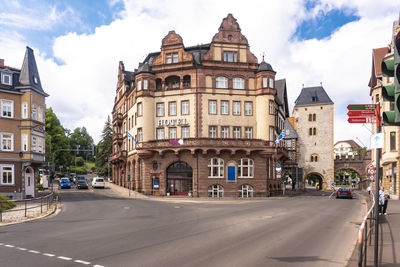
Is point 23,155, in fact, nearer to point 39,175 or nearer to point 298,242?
point 39,175

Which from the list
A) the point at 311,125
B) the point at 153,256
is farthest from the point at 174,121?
the point at 311,125

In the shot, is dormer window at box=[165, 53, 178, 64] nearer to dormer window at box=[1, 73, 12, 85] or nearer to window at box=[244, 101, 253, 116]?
window at box=[244, 101, 253, 116]

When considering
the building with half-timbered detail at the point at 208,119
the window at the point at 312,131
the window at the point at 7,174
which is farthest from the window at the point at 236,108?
the window at the point at 312,131

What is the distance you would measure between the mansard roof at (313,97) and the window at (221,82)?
133ft

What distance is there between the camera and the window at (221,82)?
4781 cm

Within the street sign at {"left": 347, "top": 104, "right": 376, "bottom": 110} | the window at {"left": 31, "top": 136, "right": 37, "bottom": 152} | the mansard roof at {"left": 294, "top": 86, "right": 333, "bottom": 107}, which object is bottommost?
the window at {"left": 31, "top": 136, "right": 37, "bottom": 152}

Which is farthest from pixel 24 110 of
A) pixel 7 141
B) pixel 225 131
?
pixel 225 131

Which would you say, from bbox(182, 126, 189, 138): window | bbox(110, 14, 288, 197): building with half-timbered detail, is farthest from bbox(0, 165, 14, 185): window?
bbox(182, 126, 189, 138): window

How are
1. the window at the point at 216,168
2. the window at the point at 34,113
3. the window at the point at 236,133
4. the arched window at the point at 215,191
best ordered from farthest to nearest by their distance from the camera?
the window at the point at 236,133, the window at the point at 216,168, the arched window at the point at 215,191, the window at the point at 34,113

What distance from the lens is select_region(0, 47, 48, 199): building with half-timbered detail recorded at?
1551 inches

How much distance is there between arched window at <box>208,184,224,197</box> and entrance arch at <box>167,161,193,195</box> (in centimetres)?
251

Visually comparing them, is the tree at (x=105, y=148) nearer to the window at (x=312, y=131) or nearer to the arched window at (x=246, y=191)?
the window at (x=312, y=131)

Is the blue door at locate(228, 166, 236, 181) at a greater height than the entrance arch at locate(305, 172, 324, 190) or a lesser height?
greater

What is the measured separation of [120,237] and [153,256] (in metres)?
3.73
